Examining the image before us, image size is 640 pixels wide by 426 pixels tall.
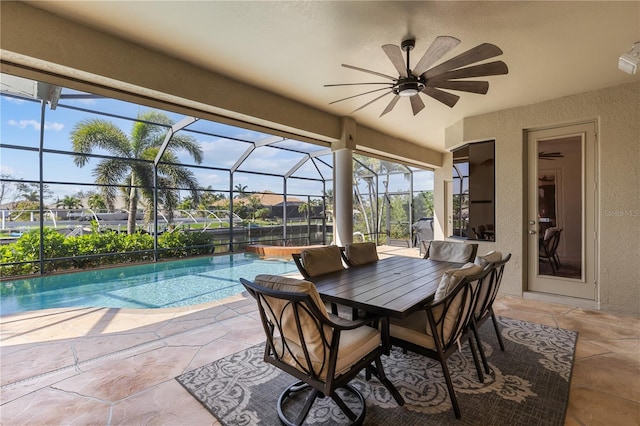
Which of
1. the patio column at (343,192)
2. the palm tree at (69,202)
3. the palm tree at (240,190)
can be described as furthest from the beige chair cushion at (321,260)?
the palm tree at (69,202)

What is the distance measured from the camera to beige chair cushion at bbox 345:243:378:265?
327cm

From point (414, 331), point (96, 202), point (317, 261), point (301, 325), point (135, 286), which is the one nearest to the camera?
point (301, 325)

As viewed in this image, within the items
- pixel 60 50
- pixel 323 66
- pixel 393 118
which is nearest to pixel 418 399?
pixel 323 66

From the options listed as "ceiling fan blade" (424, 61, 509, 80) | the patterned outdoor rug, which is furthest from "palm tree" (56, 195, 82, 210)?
"ceiling fan blade" (424, 61, 509, 80)

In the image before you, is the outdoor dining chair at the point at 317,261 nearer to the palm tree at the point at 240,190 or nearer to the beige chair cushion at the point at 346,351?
the beige chair cushion at the point at 346,351

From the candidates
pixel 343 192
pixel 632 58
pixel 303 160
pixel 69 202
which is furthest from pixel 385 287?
pixel 69 202

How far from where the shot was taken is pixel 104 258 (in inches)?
295

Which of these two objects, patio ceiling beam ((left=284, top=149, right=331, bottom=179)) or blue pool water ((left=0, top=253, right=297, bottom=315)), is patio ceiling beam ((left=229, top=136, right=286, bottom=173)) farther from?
blue pool water ((left=0, top=253, right=297, bottom=315))

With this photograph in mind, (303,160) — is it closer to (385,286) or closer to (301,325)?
(385,286)

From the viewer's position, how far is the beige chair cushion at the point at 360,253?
3271 mm

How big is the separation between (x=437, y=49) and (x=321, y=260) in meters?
2.04

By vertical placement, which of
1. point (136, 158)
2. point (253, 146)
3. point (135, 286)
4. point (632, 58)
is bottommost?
point (135, 286)

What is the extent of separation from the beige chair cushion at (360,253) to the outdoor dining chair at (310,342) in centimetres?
135

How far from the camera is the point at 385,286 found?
7.66 feet
